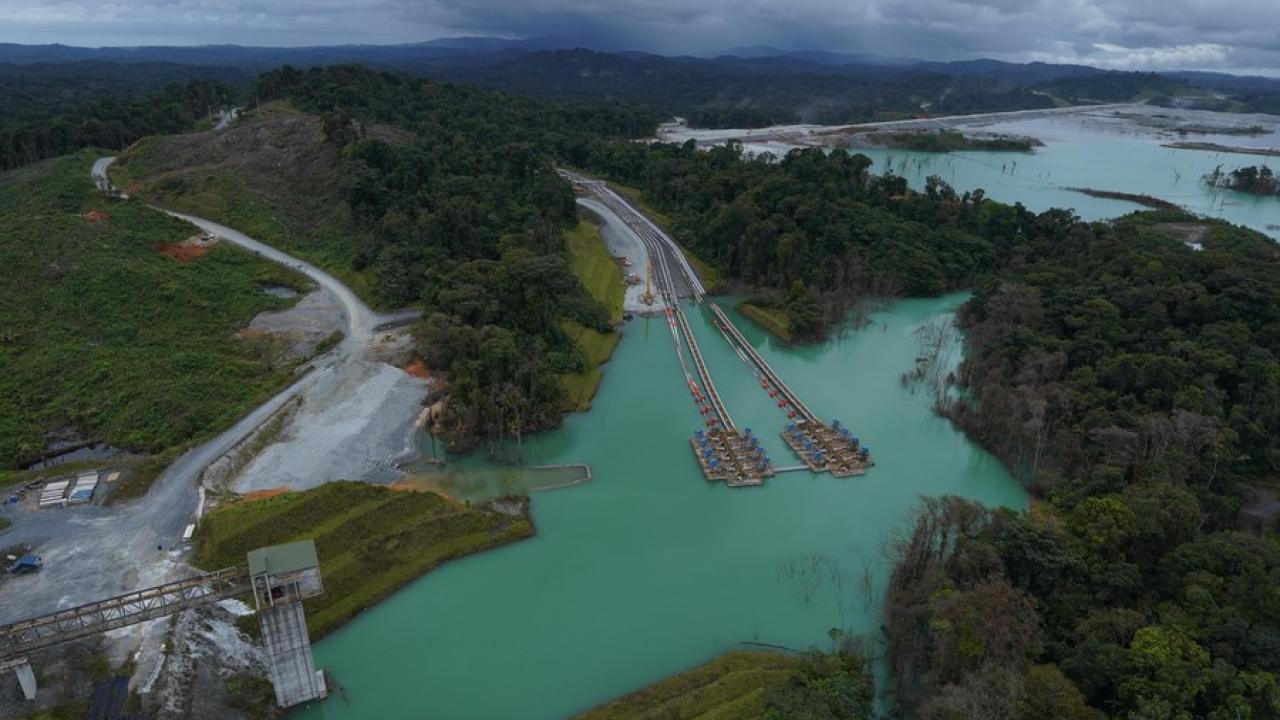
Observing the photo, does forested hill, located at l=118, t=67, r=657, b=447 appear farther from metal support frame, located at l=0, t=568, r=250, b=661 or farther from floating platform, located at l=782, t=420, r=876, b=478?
metal support frame, located at l=0, t=568, r=250, b=661

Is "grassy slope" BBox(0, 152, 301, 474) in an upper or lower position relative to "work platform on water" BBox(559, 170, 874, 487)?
upper

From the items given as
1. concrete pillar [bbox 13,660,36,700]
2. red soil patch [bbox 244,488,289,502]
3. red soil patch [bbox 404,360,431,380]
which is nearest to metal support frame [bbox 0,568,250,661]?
concrete pillar [bbox 13,660,36,700]

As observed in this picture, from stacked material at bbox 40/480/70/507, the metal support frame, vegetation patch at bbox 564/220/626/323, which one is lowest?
stacked material at bbox 40/480/70/507

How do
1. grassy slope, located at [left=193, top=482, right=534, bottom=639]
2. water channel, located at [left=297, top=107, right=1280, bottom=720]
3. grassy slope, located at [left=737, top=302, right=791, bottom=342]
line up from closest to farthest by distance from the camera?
1. water channel, located at [left=297, top=107, right=1280, bottom=720]
2. grassy slope, located at [left=193, top=482, right=534, bottom=639]
3. grassy slope, located at [left=737, top=302, right=791, bottom=342]

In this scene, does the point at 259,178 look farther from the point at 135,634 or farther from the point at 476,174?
the point at 135,634

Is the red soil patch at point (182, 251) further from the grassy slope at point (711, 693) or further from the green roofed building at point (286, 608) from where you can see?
the grassy slope at point (711, 693)

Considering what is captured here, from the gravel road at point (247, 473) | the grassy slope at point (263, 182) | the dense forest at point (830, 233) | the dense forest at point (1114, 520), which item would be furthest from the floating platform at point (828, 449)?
the grassy slope at point (263, 182)
